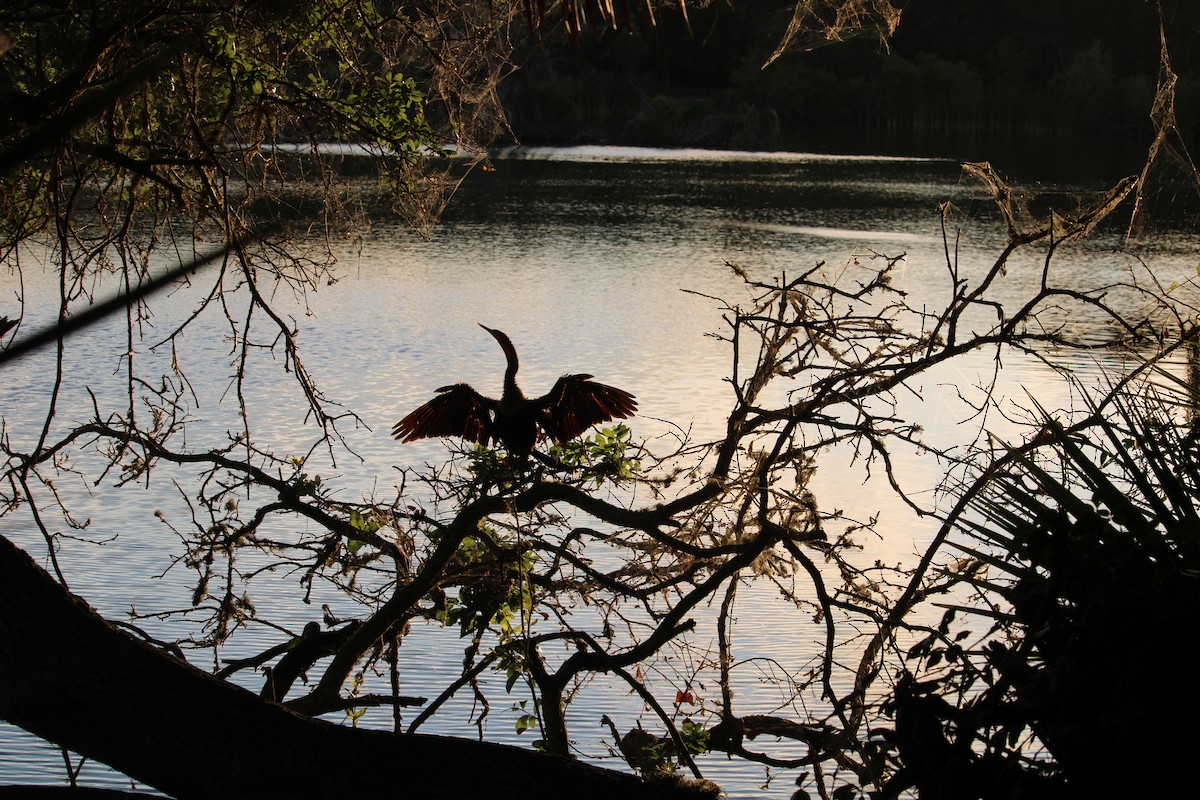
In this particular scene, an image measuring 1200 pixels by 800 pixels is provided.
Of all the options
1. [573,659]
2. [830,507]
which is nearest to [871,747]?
[573,659]

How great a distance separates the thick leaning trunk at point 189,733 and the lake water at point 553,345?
1.36 metres

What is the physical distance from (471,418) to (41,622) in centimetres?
207

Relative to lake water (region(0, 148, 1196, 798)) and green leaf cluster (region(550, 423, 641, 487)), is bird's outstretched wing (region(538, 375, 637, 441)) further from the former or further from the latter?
green leaf cluster (region(550, 423, 641, 487))

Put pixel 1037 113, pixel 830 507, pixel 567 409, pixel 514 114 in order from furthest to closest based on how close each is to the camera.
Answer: pixel 1037 113 → pixel 514 114 → pixel 830 507 → pixel 567 409

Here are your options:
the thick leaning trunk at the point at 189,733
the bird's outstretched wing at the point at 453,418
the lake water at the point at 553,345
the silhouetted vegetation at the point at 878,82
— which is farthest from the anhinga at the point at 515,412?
the silhouetted vegetation at the point at 878,82

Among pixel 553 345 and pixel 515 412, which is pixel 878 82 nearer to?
pixel 553 345

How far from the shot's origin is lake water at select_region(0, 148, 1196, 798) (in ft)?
17.8

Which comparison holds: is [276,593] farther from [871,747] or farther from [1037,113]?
[1037,113]

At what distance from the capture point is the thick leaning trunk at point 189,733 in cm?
207

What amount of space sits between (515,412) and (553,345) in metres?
6.96

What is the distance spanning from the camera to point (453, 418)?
4039mm

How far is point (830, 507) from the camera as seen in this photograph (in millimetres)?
7172

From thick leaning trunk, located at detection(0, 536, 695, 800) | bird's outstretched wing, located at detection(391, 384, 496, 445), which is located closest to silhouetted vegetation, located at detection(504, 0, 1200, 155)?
bird's outstretched wing, located at detection(391, 384, 496, 445)

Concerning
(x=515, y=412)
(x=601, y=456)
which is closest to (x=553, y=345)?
(x=515, y=412)
